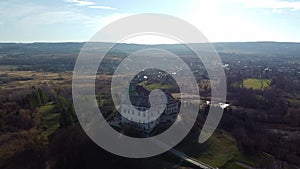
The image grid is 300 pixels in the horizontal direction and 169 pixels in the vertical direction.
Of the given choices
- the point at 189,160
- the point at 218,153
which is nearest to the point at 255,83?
the point at 218,153

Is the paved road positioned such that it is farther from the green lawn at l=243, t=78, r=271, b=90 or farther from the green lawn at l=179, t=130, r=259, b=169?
the green lawn at l=243, t=78, r=271, b=90

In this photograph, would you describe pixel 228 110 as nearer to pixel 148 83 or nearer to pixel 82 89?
pixel 148 83

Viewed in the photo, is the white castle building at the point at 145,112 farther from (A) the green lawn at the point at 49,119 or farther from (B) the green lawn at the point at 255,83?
(B) the green lawn at the point at 255,83

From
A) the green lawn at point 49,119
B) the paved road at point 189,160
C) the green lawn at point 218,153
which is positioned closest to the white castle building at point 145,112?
the paved road at point 189,160

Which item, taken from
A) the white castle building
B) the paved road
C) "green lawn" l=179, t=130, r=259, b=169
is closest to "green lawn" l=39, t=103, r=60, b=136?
the white castle building

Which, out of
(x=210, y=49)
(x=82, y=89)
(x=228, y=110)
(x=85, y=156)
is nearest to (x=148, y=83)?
(x=82, y=89)

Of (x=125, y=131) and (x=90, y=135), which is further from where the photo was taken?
(x=125, y=131)

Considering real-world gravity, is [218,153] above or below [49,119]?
below

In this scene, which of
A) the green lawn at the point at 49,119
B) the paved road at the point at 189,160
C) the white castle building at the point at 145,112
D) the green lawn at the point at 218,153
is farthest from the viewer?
the green lawn at the point at 49,119

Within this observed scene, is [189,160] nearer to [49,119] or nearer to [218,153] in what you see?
[218,153]
